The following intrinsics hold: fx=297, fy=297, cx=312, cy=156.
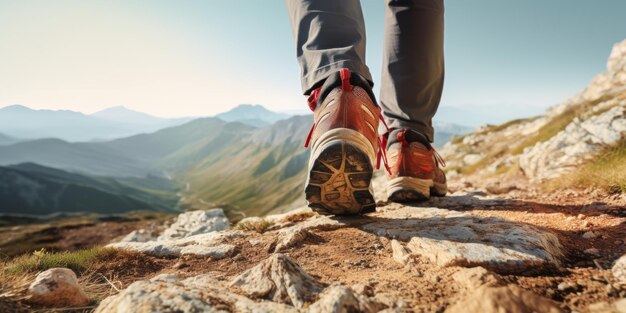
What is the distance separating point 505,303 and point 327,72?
2.37 m

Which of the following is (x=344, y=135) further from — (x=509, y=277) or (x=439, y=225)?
(x=509, y=277)

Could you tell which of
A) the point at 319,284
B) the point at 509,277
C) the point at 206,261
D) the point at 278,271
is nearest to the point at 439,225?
the point at 509,277

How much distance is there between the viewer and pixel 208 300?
4.93ft

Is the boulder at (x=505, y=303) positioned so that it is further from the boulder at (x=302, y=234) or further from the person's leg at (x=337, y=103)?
the boulder at (x=302, y=234)

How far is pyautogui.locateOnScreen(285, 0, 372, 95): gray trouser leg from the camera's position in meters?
3.01

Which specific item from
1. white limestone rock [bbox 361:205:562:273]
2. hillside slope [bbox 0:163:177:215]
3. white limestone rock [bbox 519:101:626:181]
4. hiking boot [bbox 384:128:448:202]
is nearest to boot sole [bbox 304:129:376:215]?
white limestone rock [bbox 361:205:562:273]

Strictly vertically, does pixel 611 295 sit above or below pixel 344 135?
below

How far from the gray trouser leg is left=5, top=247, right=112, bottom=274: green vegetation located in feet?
8.76

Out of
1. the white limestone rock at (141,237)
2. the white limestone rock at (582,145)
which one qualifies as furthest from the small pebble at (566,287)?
the white limestone rock at (141,237)

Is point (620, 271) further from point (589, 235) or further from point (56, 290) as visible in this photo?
point (56, 290)

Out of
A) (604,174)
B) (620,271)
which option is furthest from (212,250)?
(604,174)

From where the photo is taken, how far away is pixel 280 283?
5.67 ft

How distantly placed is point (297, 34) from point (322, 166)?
61.1 inches

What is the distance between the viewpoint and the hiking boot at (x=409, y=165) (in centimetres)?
409
